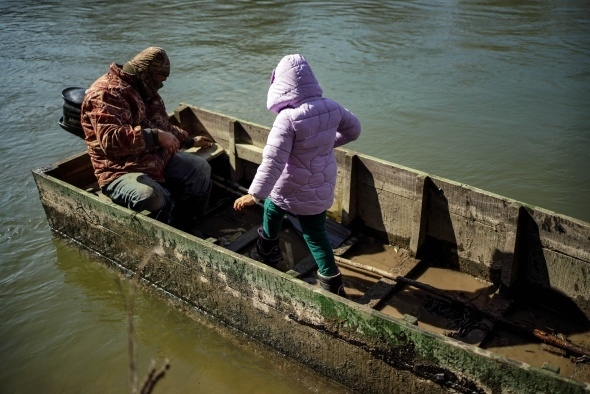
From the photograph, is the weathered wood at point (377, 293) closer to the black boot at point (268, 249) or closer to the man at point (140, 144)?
the black boot at point (268, 249)

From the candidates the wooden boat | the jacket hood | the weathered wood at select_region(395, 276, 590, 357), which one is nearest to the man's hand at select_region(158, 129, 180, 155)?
the wooden boat

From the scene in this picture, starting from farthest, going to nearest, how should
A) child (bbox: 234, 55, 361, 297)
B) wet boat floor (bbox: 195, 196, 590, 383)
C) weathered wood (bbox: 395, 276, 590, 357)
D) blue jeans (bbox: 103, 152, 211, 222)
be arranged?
blue jeans (bbox: 103, 152, 211, 222) < wet boat floor (bbox: 195, 196, 590, 383) < weathered wood (bbox: 395, 276, 590, 357) < child (bbox: 234, 55, 361, 297)

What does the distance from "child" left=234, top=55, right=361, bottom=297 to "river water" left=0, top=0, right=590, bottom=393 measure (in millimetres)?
986

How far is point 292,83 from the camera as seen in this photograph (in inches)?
142

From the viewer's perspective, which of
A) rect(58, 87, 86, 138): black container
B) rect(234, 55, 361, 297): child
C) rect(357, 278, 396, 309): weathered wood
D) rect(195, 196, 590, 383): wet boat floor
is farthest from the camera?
rect(58, 87, 86, 138): black container

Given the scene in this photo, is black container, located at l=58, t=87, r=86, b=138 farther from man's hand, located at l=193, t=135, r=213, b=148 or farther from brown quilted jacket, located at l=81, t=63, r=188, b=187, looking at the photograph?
man's hand, located at l=193, t=135, r=213, b=148

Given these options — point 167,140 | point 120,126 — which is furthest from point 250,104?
point 120,126

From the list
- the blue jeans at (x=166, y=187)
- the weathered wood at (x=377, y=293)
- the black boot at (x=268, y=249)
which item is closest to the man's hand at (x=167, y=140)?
the blue jeans at (x=166, y=187)

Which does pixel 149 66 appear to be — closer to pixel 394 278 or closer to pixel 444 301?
pixel 394 278

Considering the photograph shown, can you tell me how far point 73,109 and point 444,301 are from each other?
3306 mm

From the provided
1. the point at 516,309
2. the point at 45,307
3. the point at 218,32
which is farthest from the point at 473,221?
the point at 218,32

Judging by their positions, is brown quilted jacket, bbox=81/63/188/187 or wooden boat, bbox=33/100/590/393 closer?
wooden boat, bbox=33/100/590/393

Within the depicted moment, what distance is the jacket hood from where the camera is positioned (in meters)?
3.60

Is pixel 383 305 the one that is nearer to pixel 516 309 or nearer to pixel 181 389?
pixel 516 309
